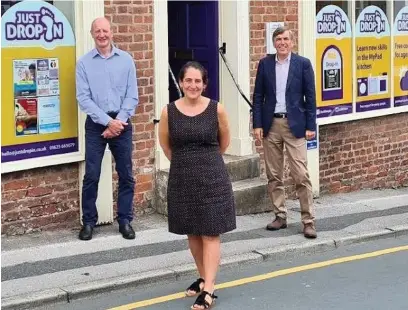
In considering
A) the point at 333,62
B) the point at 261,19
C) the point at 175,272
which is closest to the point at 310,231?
the point at 175,272

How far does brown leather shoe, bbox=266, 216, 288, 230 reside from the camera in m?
9.04

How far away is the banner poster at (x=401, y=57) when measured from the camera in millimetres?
12422

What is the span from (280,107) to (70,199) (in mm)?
2320

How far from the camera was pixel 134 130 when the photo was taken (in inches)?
362

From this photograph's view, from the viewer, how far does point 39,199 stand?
28.2ft

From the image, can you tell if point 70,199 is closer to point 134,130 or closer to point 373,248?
point 134,130

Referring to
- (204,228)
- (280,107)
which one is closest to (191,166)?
(204,228)

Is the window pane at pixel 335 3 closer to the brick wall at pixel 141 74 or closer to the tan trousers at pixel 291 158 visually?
the brick wall at pixel 141 74

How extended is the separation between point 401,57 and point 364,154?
1586mm

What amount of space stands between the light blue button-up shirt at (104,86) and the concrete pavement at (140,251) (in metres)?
1.22

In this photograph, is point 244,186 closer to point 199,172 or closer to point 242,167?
point 242,167

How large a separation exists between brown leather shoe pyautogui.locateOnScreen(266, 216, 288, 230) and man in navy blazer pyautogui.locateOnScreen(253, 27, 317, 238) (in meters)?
0.34

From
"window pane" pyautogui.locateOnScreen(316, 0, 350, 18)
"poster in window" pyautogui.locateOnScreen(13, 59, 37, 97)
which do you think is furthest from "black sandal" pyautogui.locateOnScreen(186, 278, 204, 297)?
"window pane" pyautogui.locateOnScreen(316, 0, 350, 18)

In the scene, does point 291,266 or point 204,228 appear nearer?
point 204,228
